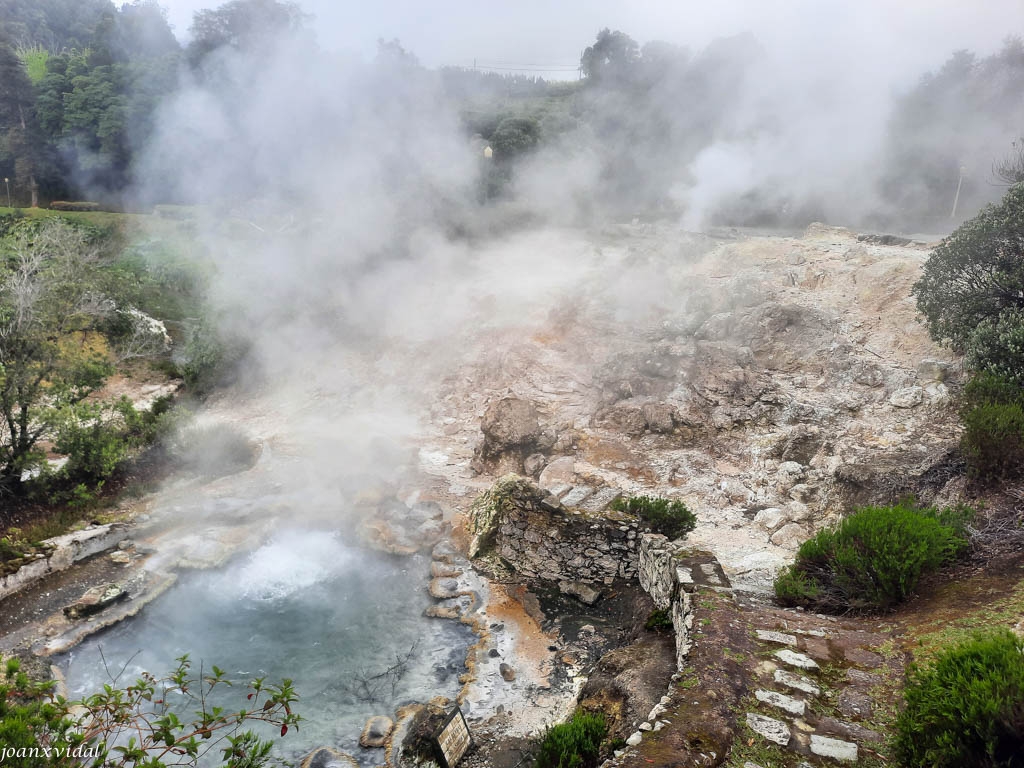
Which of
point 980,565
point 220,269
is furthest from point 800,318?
point 220,269

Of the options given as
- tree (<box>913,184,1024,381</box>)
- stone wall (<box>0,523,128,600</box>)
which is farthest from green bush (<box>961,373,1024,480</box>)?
stone wall (<box>0,523,128,600</box>)

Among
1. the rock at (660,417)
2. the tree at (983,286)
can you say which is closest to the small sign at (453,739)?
the rock at (660,417)

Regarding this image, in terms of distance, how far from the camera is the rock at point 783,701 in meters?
3.36

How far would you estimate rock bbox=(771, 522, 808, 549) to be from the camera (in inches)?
262

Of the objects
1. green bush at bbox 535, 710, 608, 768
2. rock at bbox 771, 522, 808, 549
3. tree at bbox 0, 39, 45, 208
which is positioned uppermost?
tree at bbox 0, 39, 45, 208

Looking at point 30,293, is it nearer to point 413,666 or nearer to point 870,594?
point 413,666

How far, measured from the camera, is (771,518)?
23.4ft

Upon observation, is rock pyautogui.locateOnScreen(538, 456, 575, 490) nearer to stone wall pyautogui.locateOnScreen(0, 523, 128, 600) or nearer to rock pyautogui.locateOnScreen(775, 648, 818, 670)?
rock pyautogui.locateOnScreen(775, 648, 818, 670)

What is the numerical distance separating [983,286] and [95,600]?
10.8 m

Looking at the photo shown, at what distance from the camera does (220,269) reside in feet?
48.5

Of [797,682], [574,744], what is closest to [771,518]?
[797,682]

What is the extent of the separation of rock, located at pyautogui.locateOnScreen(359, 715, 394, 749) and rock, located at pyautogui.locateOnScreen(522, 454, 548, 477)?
430 cm

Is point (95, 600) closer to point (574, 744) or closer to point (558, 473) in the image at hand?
point (574, 744)

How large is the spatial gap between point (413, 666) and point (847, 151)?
17.1 m
